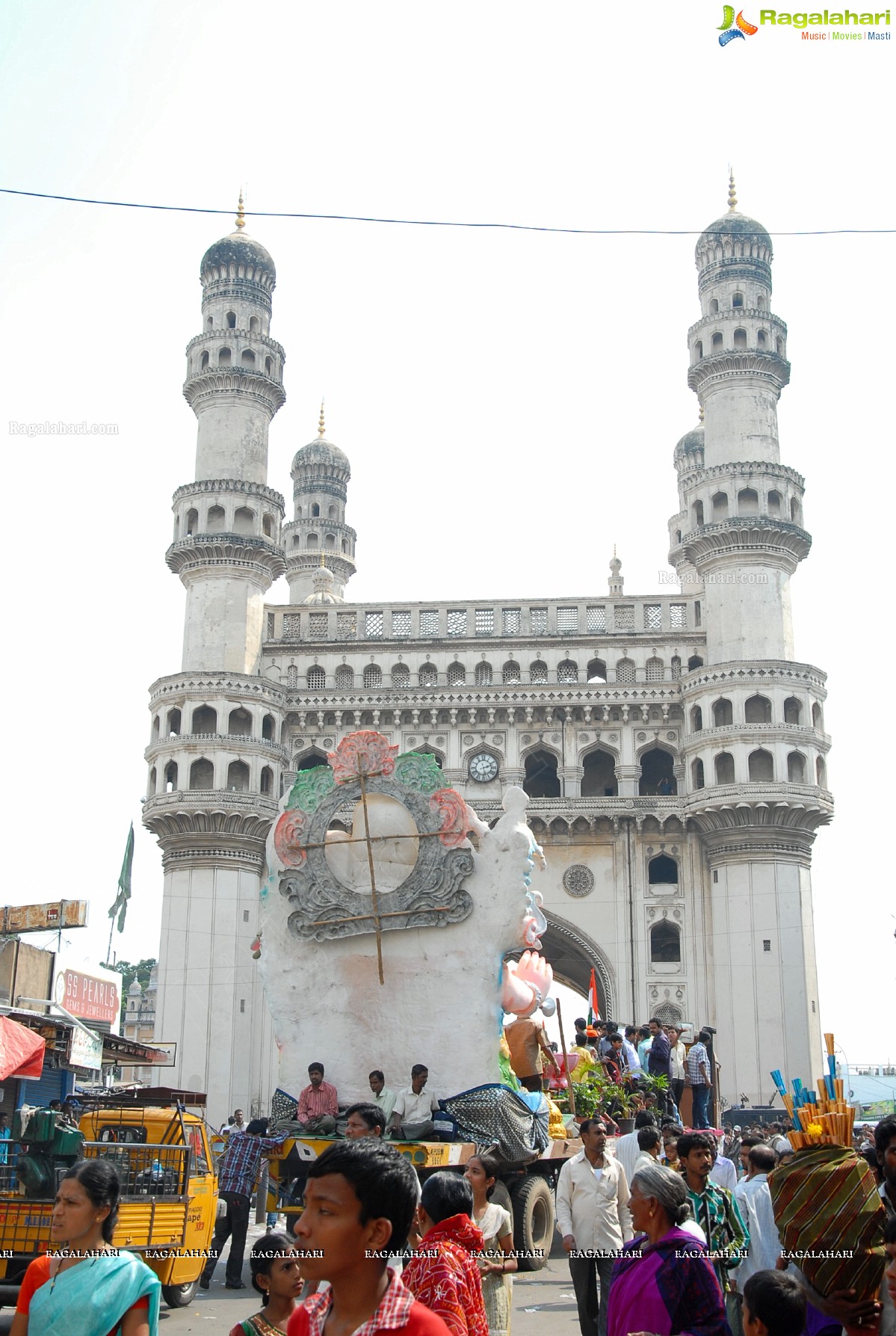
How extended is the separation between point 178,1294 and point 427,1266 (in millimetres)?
7384

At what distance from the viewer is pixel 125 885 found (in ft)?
157

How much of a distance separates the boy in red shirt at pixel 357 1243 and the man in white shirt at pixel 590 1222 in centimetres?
584

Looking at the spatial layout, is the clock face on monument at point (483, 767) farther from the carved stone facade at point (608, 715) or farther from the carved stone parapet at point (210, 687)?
the carved stone parapet at point (210, 687)

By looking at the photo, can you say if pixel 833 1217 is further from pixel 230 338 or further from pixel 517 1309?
pixel 230 338

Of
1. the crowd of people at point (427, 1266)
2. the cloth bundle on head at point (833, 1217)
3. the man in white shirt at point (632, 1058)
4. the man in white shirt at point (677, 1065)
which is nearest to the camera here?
the crowd of people at point (427, 1266)

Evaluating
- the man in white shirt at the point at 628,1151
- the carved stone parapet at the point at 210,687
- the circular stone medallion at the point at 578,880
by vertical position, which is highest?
the carved stone parapet at the point at 210,687

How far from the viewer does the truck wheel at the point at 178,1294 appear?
12071mm

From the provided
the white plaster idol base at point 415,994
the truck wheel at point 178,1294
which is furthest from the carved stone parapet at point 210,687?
the truck wheel at point 178,1294

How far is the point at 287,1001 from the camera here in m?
16.3

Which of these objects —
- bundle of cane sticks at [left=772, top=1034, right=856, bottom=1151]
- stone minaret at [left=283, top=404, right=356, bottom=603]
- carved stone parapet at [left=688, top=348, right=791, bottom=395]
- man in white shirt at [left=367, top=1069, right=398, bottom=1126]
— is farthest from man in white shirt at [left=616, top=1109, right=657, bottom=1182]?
stone minaret at [left=283, top=404, right=356, bottom=603]

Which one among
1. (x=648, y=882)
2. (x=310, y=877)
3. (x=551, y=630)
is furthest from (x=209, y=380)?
(x=310, y=877)

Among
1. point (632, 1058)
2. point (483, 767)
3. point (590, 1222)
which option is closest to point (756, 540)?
point (483, 767)

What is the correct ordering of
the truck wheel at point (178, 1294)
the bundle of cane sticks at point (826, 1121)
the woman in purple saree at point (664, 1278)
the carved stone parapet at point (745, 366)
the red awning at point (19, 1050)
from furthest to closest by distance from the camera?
the carved stone parapet at point (745, 366) < the red awning at point (19, 1050) < the truck wheel at point (178, 1294) < the bundle of cane sticks at point (826, 1121) < the woman in purple saree at point (664, 1278)

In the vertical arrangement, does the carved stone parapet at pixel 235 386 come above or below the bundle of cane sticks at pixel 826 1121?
above
